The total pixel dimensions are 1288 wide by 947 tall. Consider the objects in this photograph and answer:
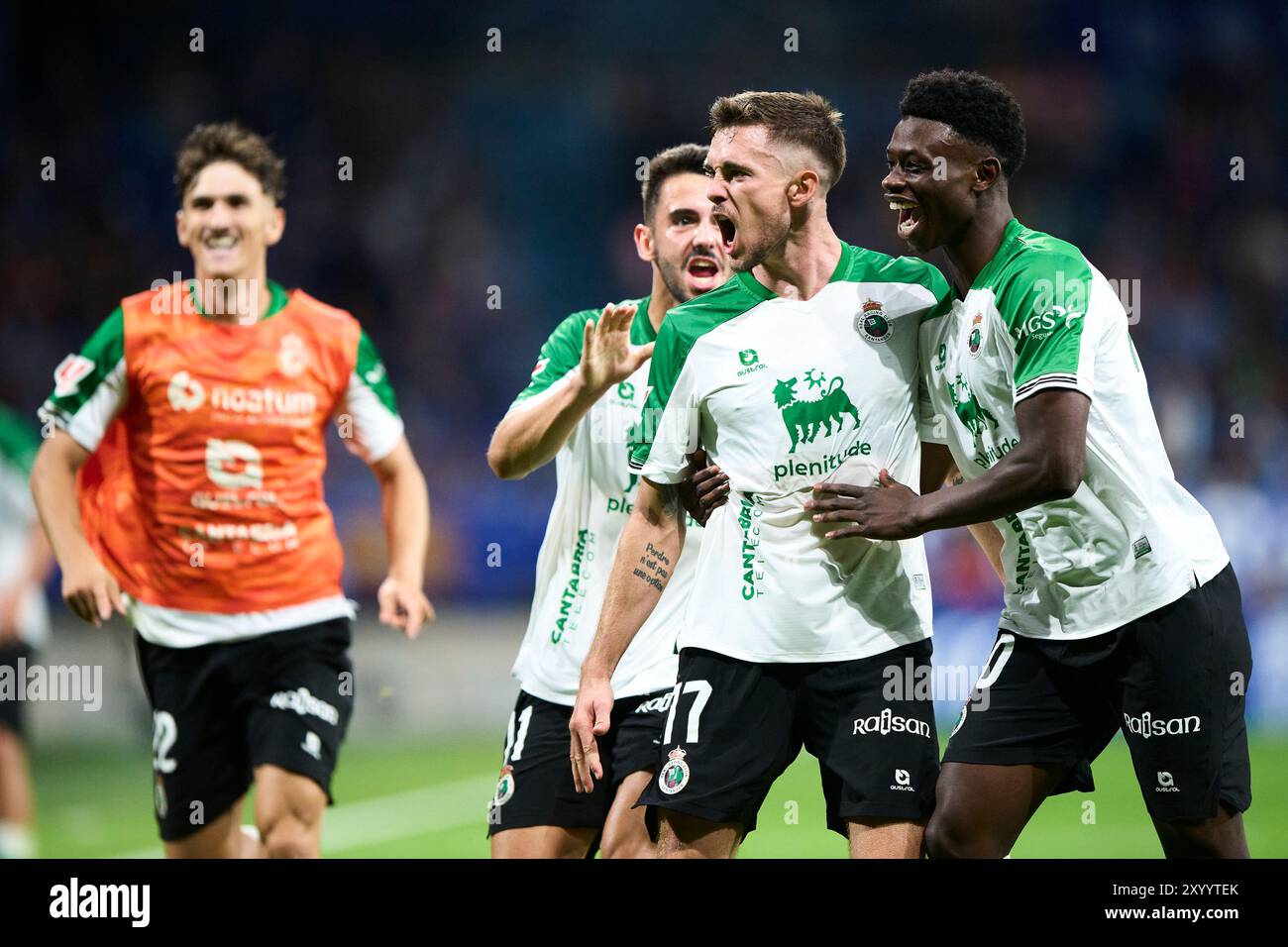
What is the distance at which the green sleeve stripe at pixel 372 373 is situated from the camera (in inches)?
242

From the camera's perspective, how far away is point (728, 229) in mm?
4305

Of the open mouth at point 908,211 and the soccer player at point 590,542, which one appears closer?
the open mouth at point 908,211

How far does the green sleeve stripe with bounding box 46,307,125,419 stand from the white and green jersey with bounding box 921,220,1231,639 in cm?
325

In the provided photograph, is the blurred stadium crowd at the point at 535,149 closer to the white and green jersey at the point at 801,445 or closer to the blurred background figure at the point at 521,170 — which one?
the blurred background figure at the point at 521,170

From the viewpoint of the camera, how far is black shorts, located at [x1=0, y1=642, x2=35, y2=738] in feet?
19.7

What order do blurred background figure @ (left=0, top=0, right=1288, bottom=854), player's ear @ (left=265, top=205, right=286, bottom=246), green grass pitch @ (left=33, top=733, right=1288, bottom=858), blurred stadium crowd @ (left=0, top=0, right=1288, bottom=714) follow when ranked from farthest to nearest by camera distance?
blurred stadium crowd @ (left=0, top=0, right=1288, bottom=714)
blurred background figure @ (left=0, top=0, right=1288, bottom=854)
green grass pitch @ (left=33, top=733, right=1288, bottom=858)
player's ear @ (left=265, top=205, right=286, bottom=246)

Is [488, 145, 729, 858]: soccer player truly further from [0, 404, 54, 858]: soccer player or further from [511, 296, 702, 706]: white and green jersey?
[0, 404, 54, 858]: soccer player

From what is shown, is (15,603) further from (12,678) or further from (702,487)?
(702,487)

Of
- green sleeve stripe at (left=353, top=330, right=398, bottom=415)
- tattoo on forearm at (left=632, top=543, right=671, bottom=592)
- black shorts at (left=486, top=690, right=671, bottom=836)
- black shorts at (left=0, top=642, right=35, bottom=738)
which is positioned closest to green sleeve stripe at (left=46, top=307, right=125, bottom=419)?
green sleeve stripe at (left=353, top=330, right=398, bottom=415)

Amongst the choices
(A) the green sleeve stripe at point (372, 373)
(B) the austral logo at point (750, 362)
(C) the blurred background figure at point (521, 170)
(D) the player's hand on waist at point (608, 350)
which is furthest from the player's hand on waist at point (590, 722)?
(C) the blurred background figure at point (521, 170)

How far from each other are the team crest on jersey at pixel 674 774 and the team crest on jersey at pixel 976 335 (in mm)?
1306

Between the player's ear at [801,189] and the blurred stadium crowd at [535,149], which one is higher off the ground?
the blurred stadium crowd at [535,149]

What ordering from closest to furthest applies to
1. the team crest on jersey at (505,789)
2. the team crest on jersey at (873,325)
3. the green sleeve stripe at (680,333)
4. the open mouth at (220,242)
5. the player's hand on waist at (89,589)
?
the team crest on jersey at (873,325)
the green sleeve stripe at (680,333)
the team crest on jersey at (505,789)
the player's hand on waist at (89,589)
the open mouth at (220,242)
